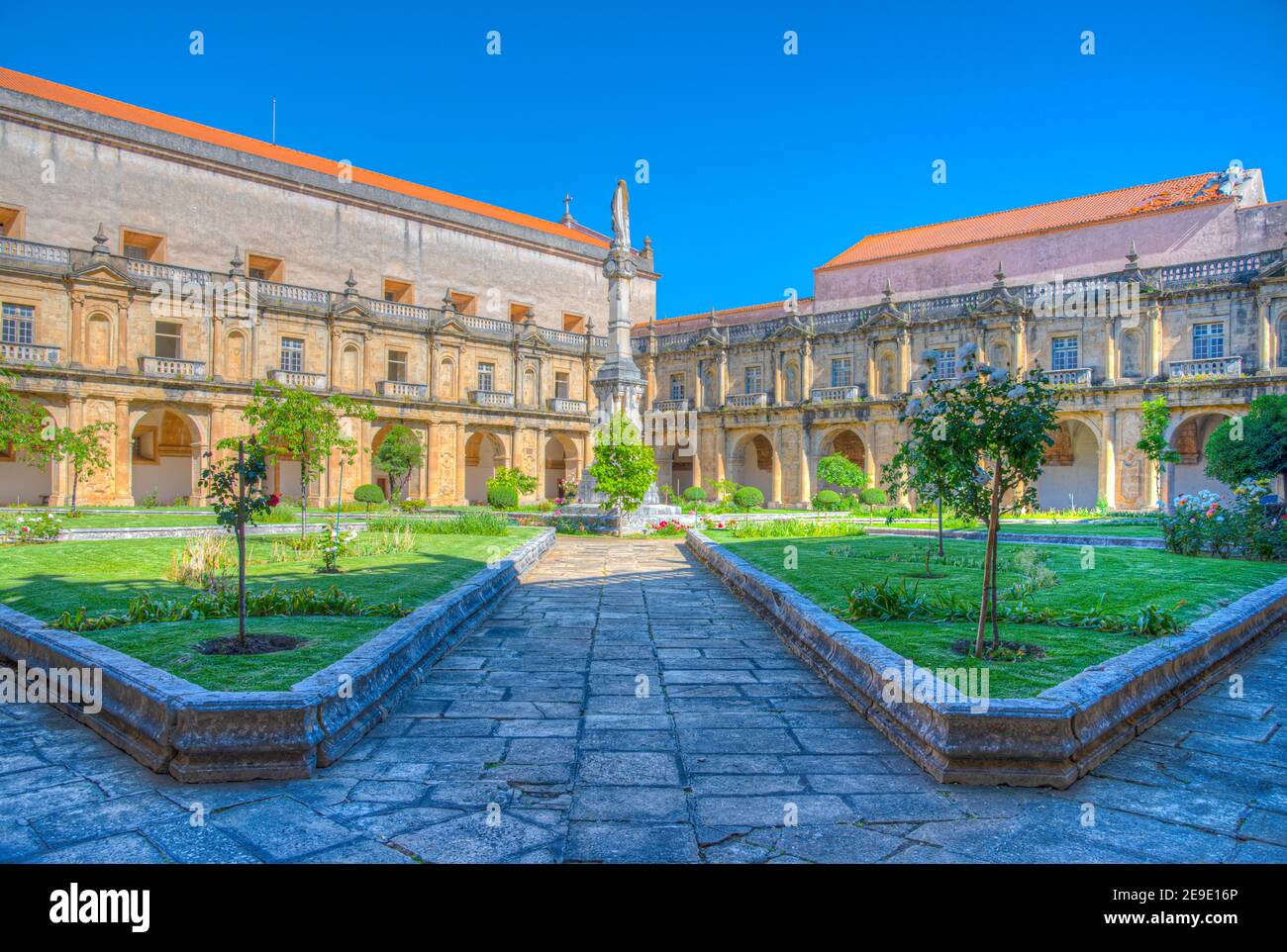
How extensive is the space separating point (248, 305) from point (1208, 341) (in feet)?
106

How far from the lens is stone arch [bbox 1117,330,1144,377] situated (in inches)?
1137

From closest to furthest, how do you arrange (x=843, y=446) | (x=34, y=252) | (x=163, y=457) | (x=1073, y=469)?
1. (x=34, y=252)
2. (x=163, y=457)
3. (x=1073, y=469)
4. (x=843, y=446)

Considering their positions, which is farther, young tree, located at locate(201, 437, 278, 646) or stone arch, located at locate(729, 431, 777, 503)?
stone arch, located at locate(729, 431, 777, 503)

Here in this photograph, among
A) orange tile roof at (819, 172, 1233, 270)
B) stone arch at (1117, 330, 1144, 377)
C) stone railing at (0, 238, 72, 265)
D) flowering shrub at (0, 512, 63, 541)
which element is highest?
orange tile roof at (819, 172, 1233, 270)

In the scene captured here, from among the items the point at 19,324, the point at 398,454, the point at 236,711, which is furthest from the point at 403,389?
the point at 236,711

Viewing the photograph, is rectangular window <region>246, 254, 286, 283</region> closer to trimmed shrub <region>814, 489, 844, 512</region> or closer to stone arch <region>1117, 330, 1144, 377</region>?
trimmed shrub <region>814, 489, 844, 512</region>

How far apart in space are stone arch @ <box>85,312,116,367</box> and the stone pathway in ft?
83.3

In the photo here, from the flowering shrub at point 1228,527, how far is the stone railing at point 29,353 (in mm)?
28199

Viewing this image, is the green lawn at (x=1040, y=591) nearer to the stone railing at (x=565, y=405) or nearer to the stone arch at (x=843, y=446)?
the stone arch at (x=843, y=446)

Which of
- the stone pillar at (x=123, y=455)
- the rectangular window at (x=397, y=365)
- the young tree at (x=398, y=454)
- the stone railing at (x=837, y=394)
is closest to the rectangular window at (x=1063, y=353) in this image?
the stone railing at (x=837, y=394)

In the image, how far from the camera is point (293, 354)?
100ft

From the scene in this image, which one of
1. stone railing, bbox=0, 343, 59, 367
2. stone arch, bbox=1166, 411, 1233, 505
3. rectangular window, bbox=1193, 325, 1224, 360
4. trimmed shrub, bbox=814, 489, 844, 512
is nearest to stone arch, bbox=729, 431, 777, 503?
trimmed shrub, bbox=814, 489, 844, 512

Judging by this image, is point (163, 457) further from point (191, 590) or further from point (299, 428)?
point (191, 590)
